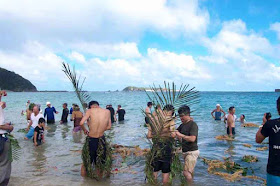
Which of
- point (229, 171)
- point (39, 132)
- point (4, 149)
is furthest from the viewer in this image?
point (39, 132)

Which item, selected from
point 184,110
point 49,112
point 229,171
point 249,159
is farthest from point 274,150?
point 49,112

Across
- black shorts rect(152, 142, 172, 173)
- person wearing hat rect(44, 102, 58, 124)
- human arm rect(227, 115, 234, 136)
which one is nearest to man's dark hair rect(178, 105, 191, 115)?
black shorts rect(152, 142, 172, 173)

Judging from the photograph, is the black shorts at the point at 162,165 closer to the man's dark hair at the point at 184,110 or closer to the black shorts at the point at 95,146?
the man's dark hair at the point at 184,110

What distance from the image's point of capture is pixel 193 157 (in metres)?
5.96

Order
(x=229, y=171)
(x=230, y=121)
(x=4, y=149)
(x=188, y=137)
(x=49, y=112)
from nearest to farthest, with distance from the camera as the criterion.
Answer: (x=4, y=149) → (x=188, y=137) → (x=229, y=171) → (x=230, y=121) → (x=49, y=112)

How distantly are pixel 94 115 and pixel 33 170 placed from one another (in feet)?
8.74

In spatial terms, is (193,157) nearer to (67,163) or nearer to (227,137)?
(67,163)

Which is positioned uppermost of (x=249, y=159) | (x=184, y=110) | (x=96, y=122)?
(x=184, y=110)

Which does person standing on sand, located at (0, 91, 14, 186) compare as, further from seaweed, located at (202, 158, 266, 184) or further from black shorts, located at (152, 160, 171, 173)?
seaweed, located at (202, 158, 266, 184)

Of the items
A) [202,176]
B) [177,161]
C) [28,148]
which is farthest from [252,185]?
[28,148]

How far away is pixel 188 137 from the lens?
5598 mm

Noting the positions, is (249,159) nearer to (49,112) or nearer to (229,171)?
(229,171)

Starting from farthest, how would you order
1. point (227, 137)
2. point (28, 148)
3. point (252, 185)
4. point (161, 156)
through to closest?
point (227, 137) < point (28, 148) < point (252, 185) < point (161, 156)

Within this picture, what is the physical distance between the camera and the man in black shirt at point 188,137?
18.4 feet
